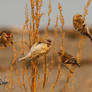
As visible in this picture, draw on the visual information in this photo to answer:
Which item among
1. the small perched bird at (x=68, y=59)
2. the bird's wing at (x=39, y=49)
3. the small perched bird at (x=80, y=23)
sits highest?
the small perched bird at (x=80, y=23)

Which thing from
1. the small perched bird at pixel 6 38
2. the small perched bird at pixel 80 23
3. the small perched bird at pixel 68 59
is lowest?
the small perched bird at pixel 68 59

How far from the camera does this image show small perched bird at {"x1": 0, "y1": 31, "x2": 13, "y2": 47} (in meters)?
1.22

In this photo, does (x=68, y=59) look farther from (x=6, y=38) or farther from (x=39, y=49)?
(x=6, y=38)

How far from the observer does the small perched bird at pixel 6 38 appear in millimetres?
1221

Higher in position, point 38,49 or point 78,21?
point 78,21

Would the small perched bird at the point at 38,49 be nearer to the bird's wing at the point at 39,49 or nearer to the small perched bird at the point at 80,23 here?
the bird's wing at the point at 39,49

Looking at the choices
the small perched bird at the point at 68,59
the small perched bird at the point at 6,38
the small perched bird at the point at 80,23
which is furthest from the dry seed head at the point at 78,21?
the small perched bird at the point at 6,38

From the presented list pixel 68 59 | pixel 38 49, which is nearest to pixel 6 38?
pixel 38 49

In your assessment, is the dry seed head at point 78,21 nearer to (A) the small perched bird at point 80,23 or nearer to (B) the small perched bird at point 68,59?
(A) the small perched bird at point 80,23

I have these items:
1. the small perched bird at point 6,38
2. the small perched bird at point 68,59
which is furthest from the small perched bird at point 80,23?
the small perched bird at point 6,38

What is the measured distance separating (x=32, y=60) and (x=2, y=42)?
161 millimetres

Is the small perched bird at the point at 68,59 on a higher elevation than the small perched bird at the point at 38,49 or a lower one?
lower

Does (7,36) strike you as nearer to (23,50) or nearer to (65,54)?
(23,50)

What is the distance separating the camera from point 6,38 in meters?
1.23
